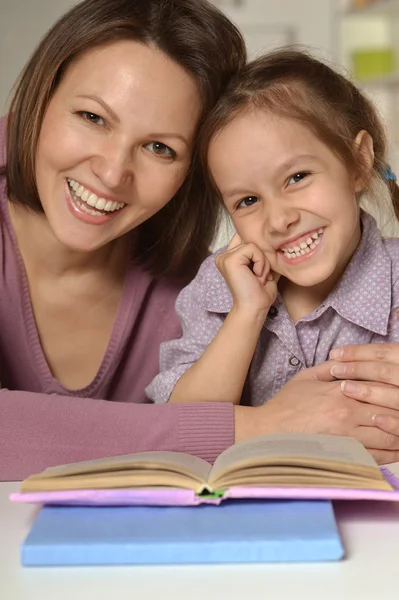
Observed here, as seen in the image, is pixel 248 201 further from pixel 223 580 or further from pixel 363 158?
pixel 223 580

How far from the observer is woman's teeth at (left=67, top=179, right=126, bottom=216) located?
1.58 meters

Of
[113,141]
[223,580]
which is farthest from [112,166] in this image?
[223,580]

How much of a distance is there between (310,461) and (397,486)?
0.11 meters

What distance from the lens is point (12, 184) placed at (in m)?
1.68

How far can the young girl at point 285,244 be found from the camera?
1.49 meters

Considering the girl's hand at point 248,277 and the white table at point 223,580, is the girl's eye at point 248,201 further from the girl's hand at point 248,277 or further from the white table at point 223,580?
the white table at point 223,580

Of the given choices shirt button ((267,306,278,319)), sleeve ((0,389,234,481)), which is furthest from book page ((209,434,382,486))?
shirt button ((267,306,278,319))

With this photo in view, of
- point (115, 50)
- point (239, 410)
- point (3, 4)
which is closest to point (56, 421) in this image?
point (239, 410)

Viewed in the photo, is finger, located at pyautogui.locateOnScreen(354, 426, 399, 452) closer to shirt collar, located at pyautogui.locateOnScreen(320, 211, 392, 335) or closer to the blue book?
shirt collar, located at pyautogui.locateOnScreen(320, 211, 392, 335)

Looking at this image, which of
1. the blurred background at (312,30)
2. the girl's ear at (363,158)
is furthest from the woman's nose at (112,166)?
the blurred background at (312,30)

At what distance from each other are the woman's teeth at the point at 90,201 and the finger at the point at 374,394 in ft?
1.84

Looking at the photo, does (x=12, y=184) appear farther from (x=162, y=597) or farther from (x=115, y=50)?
(x=162, y=597)

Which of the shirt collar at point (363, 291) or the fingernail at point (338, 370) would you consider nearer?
the fingernail at point (338, 370)

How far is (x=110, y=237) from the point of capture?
1634 millimetres
